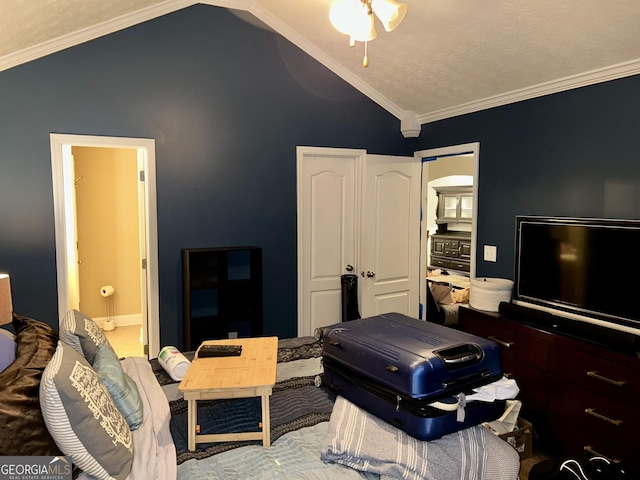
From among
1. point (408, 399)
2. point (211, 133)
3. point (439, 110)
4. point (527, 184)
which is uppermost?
point (439, 110)

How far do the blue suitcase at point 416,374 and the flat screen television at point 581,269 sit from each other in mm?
1336

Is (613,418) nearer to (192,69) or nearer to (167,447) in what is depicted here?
(167,447)

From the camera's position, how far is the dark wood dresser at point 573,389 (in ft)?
7.79

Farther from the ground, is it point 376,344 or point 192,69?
point 192,69

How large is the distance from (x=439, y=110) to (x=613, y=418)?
2.84 m

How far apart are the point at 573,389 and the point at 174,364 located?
2319mm

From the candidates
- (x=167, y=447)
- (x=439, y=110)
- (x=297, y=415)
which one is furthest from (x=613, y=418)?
(x=439, y=110)

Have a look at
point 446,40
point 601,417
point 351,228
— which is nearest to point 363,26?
point 446,40

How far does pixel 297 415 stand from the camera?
6.22 feet

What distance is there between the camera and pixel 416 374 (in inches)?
65.2

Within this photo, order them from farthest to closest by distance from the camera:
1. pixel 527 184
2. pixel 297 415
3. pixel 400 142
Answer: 1. pixel 400 142
2. pixel 527 184
3. pixel 297 415

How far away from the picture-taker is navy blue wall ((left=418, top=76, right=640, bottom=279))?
274 cm

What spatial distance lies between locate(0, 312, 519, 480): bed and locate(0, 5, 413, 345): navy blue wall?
1.63 metres

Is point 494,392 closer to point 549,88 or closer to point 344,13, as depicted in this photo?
point 344,13
